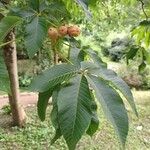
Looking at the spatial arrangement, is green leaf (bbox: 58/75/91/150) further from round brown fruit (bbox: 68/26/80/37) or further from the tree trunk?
the tree trunk

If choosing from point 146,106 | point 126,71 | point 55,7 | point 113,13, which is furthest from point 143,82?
point 55,7

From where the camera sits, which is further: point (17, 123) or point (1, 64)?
point (17, 123)

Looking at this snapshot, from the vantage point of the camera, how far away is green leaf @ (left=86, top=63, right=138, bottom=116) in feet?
3.26

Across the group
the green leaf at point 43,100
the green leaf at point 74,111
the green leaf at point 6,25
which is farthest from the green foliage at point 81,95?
the green leaf at point 6,25

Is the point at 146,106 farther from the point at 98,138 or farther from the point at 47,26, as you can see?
the point at 47,26

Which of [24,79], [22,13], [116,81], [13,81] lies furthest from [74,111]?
[24,79]

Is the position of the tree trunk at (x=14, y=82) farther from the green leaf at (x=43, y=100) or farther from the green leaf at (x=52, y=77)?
the green leaf at (x=52, y=77)

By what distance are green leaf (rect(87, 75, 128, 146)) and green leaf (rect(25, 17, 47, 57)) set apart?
27cm

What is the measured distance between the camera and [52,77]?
1.06 metres

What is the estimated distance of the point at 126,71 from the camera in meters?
11.0

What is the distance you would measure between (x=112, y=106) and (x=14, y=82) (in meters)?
3.71

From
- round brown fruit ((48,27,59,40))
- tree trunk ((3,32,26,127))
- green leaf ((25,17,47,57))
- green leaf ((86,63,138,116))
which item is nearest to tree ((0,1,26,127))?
tree trunk ((3,32,26,127))

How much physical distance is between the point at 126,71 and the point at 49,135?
6.41 metres

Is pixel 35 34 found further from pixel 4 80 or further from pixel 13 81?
pixel 13 81
